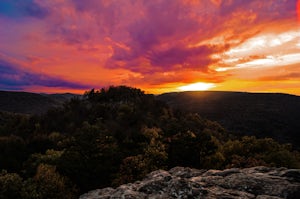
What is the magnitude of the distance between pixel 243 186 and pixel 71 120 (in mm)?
58073

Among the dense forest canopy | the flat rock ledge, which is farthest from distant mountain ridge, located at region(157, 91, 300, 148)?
the flat rock ledge

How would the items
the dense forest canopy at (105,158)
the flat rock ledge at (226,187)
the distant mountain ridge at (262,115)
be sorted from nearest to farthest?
1. the flat rock ledge at (226,187)
2. the dense forest canopy at (105,158)
3. the distant mountain ridge at (262,115)

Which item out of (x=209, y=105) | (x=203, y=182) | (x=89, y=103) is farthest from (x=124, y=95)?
(x=209, y=105)

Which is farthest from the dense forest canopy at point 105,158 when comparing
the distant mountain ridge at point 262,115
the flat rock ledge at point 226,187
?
the distant mountain ridge at point 262,115

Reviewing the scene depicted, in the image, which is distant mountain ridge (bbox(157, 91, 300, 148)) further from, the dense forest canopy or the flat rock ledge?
the flat rock ledge

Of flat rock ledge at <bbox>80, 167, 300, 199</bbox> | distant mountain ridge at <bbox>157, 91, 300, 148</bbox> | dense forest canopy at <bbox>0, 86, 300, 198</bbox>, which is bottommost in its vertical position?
distant mountain ridge at <bbox>157, 91, 300, 148</bbox>

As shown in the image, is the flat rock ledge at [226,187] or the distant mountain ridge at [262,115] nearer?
the flat rock ledge at [226,187]

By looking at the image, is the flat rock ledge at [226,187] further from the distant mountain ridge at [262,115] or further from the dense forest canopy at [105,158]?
the distant mountain ridge at [262,115]

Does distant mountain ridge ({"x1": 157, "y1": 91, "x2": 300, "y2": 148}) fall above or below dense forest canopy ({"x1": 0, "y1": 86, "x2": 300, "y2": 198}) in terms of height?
below

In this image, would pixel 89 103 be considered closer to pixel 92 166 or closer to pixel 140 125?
pixel 140 125

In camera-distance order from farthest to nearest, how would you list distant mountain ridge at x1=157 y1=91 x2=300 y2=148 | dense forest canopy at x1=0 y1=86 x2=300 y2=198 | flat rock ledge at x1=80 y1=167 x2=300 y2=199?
distant mountain ridge at x1=157 y1=91 x2=300 y2=148, dense forest canopy at x1=0 y1=86 x2=300 y2=198, flat rock ledge at x1=80 y1=167 x2=300 y2=199

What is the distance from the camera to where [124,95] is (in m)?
85.6

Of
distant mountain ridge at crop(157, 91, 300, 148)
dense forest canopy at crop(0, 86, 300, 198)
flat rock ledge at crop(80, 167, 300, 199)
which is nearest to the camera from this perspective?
flat rock ledge at crop(80, 167, 300, 199)

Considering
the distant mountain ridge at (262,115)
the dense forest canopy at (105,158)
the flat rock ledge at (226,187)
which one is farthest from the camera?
the distant mountain ridge at (262,115)
